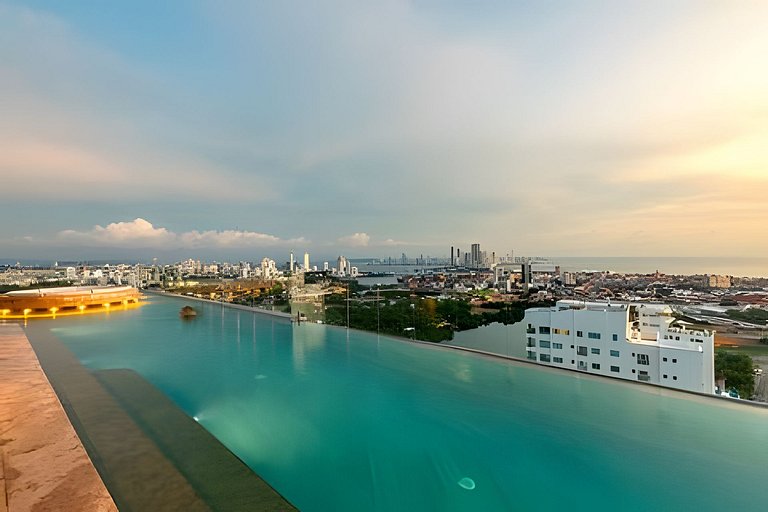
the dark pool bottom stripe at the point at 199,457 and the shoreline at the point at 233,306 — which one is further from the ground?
the dark pool bottom stripe at the point at 199,457

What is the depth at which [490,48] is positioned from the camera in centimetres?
584

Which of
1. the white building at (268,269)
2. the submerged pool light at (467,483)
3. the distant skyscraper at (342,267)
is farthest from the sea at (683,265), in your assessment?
the white building at (268,269)

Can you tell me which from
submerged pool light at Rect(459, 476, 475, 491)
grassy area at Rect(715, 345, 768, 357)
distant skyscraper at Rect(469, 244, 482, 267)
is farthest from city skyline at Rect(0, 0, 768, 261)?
submerged pool light at Rect(459, 476, 475, 491)

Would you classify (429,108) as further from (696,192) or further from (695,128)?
(696,192)

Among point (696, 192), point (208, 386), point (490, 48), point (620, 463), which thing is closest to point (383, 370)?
point (208, 386)

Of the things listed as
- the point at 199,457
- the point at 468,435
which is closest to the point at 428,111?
the point at 468,435

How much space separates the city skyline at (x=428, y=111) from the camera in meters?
5.00

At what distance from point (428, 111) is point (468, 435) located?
5952 mm

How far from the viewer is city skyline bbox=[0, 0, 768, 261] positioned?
500cm

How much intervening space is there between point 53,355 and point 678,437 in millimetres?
8796

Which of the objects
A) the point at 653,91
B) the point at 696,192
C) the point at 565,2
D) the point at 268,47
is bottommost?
the point at 696,192

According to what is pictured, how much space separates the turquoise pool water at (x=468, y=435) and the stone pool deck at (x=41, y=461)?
1.30 meters

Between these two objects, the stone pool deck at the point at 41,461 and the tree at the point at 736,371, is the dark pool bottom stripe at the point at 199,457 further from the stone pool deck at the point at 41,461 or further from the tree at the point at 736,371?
the tree at the point at 736,371

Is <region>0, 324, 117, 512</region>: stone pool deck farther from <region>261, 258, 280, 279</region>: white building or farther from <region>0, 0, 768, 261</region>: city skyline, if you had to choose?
<region>261, 258, 280, 279</region>: white building
